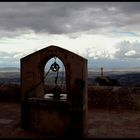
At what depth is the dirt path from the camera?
8641 millimetres

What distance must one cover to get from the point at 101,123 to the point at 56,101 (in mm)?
2231

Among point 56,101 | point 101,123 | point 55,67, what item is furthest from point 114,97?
point 56,101

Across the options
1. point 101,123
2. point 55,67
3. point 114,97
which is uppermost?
point 55,67

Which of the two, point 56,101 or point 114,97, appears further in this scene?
point 114,97

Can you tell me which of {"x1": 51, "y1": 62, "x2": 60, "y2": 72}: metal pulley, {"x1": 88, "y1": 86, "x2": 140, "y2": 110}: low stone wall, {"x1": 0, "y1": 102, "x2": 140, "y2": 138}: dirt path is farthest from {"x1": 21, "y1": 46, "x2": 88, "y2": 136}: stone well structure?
{"x1": 88, "y1": 86, "x2": 140, "y2": 110}: low stone wall

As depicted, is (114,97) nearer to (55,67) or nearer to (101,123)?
(101,123)

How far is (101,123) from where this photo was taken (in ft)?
32.8

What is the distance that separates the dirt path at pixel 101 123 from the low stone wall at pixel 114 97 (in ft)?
1.17

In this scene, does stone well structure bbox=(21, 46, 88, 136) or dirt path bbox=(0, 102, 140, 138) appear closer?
stone well structure bbox=(21, 46, 88, 136)

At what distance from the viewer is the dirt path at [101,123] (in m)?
8.64

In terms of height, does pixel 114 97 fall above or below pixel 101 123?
above

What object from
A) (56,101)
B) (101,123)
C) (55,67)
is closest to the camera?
(56,101)

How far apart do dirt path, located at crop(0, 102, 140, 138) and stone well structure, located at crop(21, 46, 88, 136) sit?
1.21ft

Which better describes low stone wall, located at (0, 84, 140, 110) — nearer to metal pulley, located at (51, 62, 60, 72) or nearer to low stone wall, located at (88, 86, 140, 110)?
low stone wall, located at (88, 86, 140, 110)
